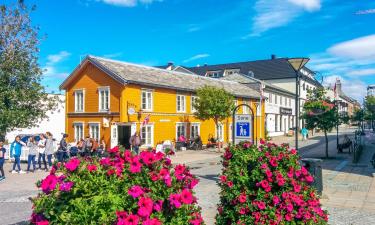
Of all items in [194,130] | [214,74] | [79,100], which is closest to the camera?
[79,100]

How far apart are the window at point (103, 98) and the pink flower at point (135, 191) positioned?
78.5 feet

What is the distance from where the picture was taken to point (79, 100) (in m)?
29.4

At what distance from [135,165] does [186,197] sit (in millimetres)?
655

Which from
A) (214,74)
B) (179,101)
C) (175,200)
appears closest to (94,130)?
(179,101)

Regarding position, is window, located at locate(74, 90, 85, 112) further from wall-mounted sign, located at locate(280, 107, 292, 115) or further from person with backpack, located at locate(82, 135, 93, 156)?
wall-mounted sign, located at locate(280, 107, 292, 115)

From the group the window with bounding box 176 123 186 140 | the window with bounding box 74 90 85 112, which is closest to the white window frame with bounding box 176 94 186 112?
the window with bounding box 176 123 186 140

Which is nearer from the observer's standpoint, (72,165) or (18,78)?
(72,165)

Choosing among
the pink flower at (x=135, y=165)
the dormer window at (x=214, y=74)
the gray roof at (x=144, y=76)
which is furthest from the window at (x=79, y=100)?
the dormer window at (x=214, y=74)

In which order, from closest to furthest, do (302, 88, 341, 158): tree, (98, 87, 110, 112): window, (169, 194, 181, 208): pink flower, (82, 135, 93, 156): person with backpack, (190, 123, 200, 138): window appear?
(169, 194, 181, 208): pink flower → (82, 135, 93, 156): person with backpack → (302, 88, 341, 158): tree → (98, 87, 110, 112): window → (190, 123, 200, 138): window

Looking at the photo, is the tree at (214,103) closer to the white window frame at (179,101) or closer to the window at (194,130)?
the white window frame at (179,101)

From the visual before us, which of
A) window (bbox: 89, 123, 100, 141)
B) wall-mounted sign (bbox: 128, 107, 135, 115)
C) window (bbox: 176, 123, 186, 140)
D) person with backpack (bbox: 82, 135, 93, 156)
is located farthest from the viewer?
window (bbox: 176, 123, 186, 140)

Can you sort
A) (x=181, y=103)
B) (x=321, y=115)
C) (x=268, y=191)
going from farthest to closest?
(x=181, y=103) → (x=321, y=115) → (x=268, y=191)

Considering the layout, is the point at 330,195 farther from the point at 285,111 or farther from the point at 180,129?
the point at 285,111

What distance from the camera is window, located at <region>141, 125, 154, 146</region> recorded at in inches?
1062
